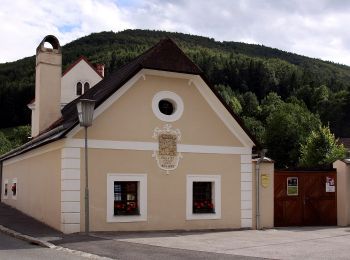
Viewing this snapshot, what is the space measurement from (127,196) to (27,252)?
18.8 feet

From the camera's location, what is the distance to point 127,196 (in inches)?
687

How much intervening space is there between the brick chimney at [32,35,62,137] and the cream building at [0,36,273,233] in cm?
308

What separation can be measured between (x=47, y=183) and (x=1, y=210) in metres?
7.02

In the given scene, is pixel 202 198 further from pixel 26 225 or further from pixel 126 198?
pixel 26 225

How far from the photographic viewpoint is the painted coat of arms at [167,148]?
1781 centimetres

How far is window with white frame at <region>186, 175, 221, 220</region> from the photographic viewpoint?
18250 mm

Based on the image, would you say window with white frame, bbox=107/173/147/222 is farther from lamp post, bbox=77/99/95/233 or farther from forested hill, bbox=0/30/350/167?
forested hill, bbox=0/30/350/167

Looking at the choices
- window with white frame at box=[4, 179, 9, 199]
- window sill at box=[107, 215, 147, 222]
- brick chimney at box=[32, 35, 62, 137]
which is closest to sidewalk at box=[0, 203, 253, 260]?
window sill at box=[107, 215, 147, 222]

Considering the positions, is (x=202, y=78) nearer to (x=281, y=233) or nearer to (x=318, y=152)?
(x=281, y=233)

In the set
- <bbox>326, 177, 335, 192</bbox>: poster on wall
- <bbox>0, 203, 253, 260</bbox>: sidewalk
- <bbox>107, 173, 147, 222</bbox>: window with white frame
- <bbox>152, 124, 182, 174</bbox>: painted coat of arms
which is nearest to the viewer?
<bbox>0, 203, 253, 260</bbox>: sidewalk

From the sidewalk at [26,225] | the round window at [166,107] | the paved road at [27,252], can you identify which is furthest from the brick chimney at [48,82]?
the paved road at [27,252]

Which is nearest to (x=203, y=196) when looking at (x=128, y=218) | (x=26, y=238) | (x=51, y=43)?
(x=128, y=218)

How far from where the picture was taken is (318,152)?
155 feet

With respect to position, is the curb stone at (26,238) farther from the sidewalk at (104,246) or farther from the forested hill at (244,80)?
the forested hill at (244,80)
